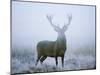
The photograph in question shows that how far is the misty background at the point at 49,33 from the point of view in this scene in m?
2.27

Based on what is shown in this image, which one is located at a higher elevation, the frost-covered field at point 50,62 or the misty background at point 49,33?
the misty background at point 49,33

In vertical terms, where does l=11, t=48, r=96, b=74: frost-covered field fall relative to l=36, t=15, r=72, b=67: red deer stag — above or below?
below

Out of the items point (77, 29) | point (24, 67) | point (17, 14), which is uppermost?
point (17, 14)

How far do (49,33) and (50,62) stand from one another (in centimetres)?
34

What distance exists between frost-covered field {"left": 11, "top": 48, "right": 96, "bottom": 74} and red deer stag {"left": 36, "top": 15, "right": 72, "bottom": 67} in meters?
0.05

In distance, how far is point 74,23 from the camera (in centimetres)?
249

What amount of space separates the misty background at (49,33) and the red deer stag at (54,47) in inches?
1.6

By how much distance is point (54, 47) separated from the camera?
94.5 inches

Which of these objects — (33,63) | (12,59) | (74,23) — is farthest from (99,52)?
(12,59)

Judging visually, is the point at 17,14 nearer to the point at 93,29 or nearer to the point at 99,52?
the point at 93,29

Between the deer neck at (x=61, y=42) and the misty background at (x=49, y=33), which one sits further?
the deer neck at (x=61, y=42)

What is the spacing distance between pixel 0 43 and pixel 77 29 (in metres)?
0.94

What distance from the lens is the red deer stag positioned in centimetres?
235

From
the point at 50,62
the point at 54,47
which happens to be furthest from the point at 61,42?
the point at 50,62
